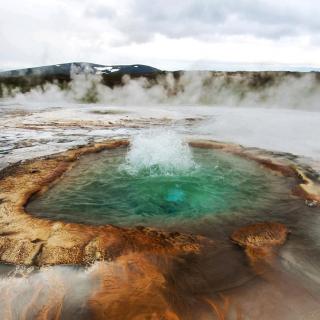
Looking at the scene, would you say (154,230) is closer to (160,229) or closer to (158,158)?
(160,229)

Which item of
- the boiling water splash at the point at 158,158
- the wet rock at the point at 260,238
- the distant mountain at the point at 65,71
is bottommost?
the distant mountain at the point at 65,71

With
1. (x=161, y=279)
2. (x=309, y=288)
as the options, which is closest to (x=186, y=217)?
(x=161, y=279)

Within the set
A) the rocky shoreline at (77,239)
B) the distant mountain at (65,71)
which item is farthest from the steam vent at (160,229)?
the distant mountain at (65,71)

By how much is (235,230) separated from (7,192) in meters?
4.29

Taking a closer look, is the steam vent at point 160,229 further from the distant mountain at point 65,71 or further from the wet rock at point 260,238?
the distant mountain at point 65,71

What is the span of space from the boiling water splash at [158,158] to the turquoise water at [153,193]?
80mm

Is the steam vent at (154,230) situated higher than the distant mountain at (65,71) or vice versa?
the steam vent at (154,230)

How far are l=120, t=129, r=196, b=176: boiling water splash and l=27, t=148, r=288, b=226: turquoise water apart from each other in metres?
0.08

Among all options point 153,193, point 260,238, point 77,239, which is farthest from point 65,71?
point 260,238

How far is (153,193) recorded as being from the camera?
23.1 feet

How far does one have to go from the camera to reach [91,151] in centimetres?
1049

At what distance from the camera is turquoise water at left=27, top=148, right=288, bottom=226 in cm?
604

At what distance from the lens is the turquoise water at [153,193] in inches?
238

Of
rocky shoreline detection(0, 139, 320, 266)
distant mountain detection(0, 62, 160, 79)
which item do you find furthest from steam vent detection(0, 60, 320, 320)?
distant mountain detection(0, 62, 160, 79)
